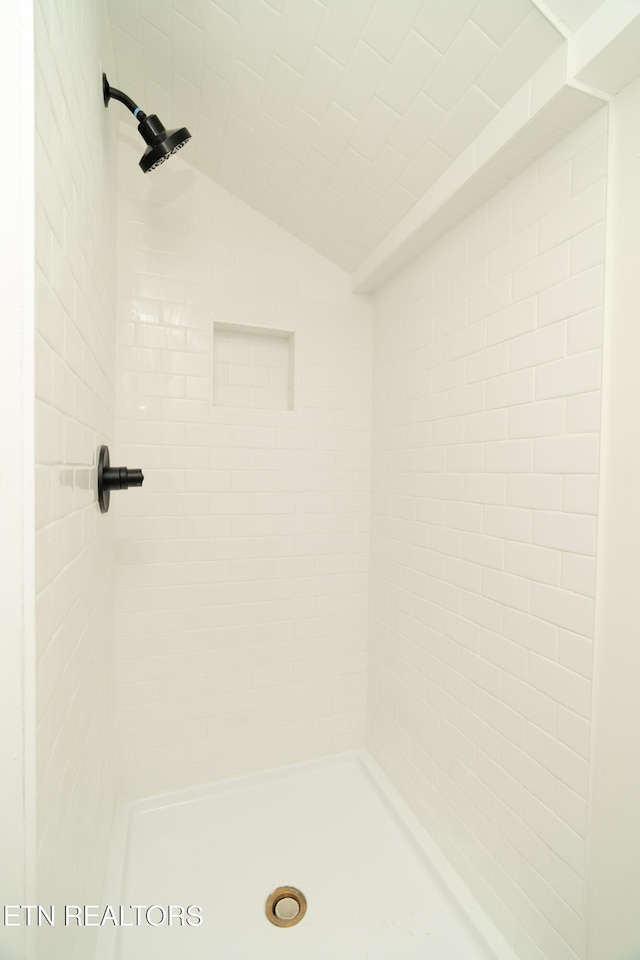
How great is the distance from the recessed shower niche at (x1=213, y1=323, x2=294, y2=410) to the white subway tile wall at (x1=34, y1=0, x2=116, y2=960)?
563 millimetres

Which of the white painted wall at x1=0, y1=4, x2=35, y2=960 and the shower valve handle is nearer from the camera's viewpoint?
the white painted wall at x1=0, y1=4, x2=35, y2=960

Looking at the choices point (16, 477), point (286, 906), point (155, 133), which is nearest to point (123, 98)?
point (155, 133)

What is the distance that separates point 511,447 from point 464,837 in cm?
124

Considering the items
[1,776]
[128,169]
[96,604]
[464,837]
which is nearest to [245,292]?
[128,169]

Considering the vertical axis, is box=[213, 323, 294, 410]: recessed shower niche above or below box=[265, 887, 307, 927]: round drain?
above

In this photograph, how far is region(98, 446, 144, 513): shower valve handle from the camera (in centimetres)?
107

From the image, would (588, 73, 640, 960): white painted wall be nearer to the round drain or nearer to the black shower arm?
the round drain

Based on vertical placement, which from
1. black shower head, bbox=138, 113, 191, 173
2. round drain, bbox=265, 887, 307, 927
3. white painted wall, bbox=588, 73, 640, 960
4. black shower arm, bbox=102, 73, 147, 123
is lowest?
round drain, bbox=265, 887, 307, 927

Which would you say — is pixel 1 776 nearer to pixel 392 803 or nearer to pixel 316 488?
pixel 316 488

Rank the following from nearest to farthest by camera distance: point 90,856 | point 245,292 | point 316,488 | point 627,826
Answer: point 627,826
point 90,856
point 245,292
point 316,488

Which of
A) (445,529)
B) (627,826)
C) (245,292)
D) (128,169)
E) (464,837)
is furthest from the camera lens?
(245,292)

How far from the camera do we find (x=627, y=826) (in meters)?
0.81

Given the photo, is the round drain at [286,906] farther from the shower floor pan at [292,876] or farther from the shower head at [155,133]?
the shower head at [155,133]

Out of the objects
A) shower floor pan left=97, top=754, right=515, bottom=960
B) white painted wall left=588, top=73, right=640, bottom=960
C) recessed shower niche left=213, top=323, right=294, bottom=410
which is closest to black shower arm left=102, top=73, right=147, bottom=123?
recessed shower niche left=213, top=323, right=294, bottom=410
